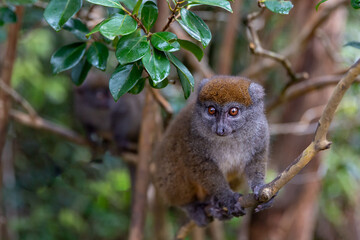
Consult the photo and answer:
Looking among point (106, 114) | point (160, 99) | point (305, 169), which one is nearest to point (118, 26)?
point (160, 99)

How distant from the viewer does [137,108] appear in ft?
21.3

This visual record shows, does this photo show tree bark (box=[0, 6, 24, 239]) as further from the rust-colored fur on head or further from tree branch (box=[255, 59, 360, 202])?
tree branch (box=[255, 59, 360, 202])

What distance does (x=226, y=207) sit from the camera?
3328 millimetres

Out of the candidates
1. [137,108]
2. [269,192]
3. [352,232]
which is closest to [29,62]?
[137,108]

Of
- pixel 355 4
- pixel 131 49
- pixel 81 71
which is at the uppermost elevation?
pixel 355 4

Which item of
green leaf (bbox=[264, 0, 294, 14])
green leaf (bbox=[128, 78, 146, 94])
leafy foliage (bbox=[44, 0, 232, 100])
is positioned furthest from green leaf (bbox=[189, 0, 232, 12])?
green leaf (bbox=[128, 78, 146, 94])

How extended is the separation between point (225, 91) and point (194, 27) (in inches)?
36.7

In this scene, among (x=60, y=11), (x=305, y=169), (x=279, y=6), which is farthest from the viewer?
(x=305, y=169)

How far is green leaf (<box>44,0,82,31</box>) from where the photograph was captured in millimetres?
2490

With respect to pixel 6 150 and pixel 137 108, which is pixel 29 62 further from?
pixel 137 108

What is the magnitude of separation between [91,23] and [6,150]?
3.01 metres

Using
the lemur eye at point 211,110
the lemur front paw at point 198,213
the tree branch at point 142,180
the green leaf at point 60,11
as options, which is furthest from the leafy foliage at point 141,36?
the tree branch at point 142,180

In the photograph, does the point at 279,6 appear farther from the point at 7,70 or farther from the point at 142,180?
the point at 7,70

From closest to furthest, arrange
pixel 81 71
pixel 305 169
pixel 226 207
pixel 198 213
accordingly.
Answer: pixel 81 71
pixel 226 207
pixel 198 213
pixel 305 169
